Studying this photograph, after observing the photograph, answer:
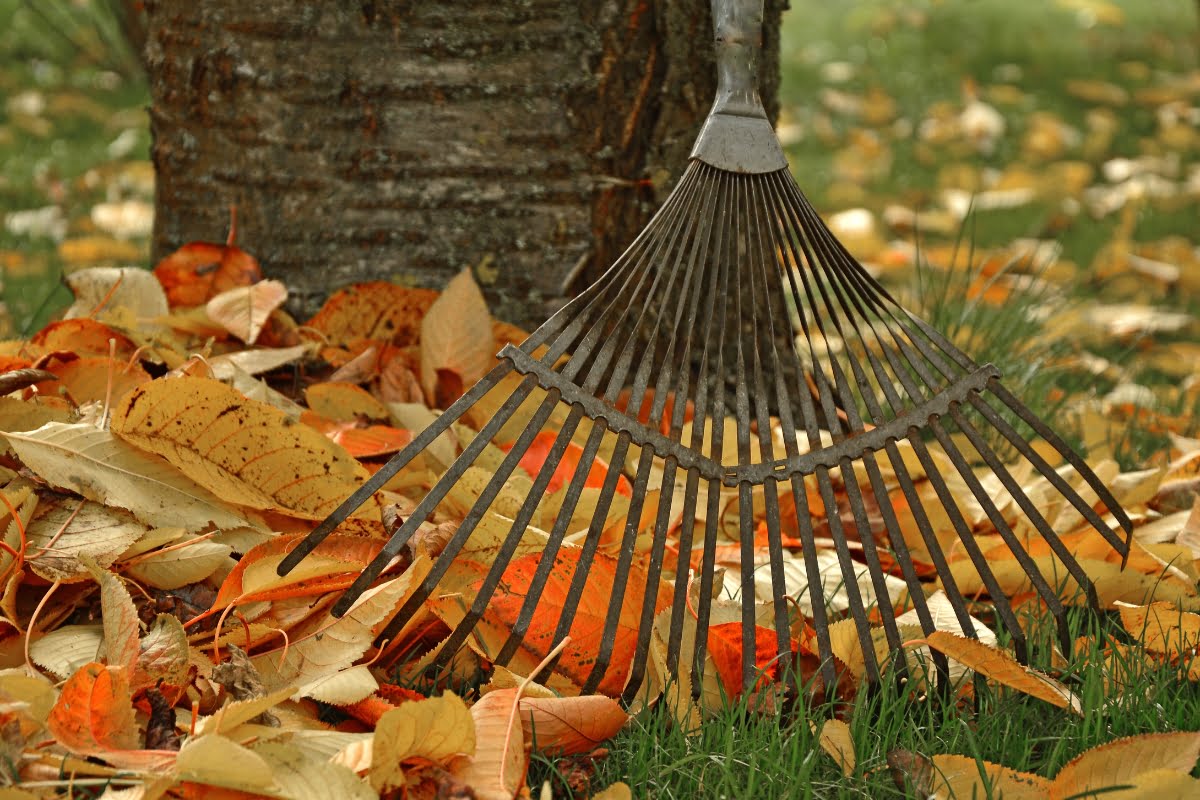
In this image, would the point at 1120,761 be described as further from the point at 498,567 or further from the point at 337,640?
the point at 337,640

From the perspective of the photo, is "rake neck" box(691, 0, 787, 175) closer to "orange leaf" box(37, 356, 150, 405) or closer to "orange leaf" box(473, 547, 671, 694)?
"orange leaf" box(473, 547, 671, 694)

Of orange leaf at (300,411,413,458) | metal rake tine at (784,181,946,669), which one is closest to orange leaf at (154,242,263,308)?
orange leaf at (300,411,413,458)

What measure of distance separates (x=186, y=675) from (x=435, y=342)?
0.71 m

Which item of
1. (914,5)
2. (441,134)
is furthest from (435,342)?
(914,5)

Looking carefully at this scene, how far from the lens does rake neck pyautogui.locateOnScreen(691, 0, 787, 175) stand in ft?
4.67

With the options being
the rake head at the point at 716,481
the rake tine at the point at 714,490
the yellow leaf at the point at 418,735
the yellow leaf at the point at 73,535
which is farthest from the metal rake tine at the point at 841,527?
the yellow leaf at the point at 73,535

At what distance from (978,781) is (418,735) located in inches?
20.6

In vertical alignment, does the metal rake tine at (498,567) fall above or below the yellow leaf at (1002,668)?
above

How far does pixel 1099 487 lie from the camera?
1.39 metres

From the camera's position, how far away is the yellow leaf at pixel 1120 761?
3.68 feet

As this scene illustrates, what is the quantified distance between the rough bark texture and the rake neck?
413 millimetres

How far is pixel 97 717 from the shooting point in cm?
105

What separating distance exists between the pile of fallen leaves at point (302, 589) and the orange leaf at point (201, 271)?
0.42ft

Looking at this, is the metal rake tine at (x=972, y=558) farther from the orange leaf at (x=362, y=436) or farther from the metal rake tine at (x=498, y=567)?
the orange leaf at (x=362, y=436)
